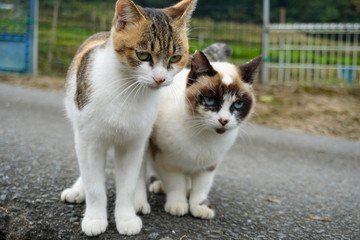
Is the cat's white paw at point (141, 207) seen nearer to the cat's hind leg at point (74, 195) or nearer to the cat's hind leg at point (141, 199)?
the cat's hind leg at point (141, 199)

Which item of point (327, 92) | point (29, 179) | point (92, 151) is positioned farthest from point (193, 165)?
point (327, 92)

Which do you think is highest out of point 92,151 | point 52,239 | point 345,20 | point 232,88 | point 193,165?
point 345,20

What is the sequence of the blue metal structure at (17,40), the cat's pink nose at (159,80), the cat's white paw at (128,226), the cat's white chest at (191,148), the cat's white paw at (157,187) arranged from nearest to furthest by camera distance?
1. the cat's pink nose at (159,80)
2. the cat's white paw at (128,226)
3. the cat's white chest at (191,148)
4. the cat's white paw at (157,187)
5. the blue metal structure at (17,40)

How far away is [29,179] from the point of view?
8.49 ft

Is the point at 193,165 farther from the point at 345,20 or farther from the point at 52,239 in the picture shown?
the point at 345,20

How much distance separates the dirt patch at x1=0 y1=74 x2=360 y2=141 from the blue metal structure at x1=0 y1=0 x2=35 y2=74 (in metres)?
0.86

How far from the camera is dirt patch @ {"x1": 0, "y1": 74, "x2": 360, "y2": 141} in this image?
5363 mm

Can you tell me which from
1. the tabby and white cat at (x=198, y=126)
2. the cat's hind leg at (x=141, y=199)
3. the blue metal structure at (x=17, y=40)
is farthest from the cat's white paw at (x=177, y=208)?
the blue metal structure at (x=17, y=40)

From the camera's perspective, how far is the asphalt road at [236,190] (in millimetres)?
2113

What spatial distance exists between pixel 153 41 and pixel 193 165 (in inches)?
Result: 34.6

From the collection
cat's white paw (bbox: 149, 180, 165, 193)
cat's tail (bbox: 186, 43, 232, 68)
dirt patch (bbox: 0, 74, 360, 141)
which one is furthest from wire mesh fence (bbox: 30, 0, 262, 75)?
cat's white paw (bbox: 149, 180, 165, 193)

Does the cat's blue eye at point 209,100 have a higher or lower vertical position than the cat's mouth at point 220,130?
higher

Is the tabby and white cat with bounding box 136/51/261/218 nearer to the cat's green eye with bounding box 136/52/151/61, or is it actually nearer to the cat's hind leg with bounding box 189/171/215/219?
the cat's hind leg with bounding box 189/171/215/219

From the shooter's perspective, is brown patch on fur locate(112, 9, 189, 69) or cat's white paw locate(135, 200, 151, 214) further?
cat's white paw locate(135, 200, 151, 214)
